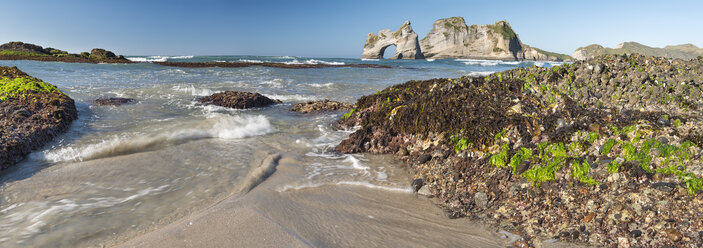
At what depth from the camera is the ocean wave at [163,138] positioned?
4848 millimetres

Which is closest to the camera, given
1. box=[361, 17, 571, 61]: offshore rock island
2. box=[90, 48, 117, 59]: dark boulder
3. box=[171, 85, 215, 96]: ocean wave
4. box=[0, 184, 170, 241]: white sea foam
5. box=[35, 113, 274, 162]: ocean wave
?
box=[0, 184, 170, 241]: white sea foam

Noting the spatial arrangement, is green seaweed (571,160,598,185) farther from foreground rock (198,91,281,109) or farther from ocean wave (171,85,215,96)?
ocean wave (171,85,215,96)

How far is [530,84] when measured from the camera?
185 inches

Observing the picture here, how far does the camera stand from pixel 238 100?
10.1 metres

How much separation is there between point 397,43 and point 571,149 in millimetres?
105058

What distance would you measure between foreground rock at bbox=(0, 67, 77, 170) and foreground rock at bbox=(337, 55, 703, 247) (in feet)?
16.4

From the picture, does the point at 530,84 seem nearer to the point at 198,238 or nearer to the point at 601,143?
the point at 601,143

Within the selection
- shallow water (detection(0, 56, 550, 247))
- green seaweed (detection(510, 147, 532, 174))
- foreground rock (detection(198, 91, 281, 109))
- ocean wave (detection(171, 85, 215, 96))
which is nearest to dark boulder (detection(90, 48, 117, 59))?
ocean wave (detection(171, 85, 215, 96))

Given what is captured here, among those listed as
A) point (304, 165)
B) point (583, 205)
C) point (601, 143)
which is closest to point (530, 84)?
point (601, 143)

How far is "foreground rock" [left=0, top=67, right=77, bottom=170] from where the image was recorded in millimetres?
4625

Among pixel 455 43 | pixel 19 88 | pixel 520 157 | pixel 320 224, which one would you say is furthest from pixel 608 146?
pixel 455 43

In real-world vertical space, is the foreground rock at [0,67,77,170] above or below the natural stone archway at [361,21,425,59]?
below

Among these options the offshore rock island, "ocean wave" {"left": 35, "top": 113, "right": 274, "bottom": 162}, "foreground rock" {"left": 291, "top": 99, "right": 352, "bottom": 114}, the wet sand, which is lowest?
the wet sand

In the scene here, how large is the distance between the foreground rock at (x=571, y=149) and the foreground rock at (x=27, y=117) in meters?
4.99
